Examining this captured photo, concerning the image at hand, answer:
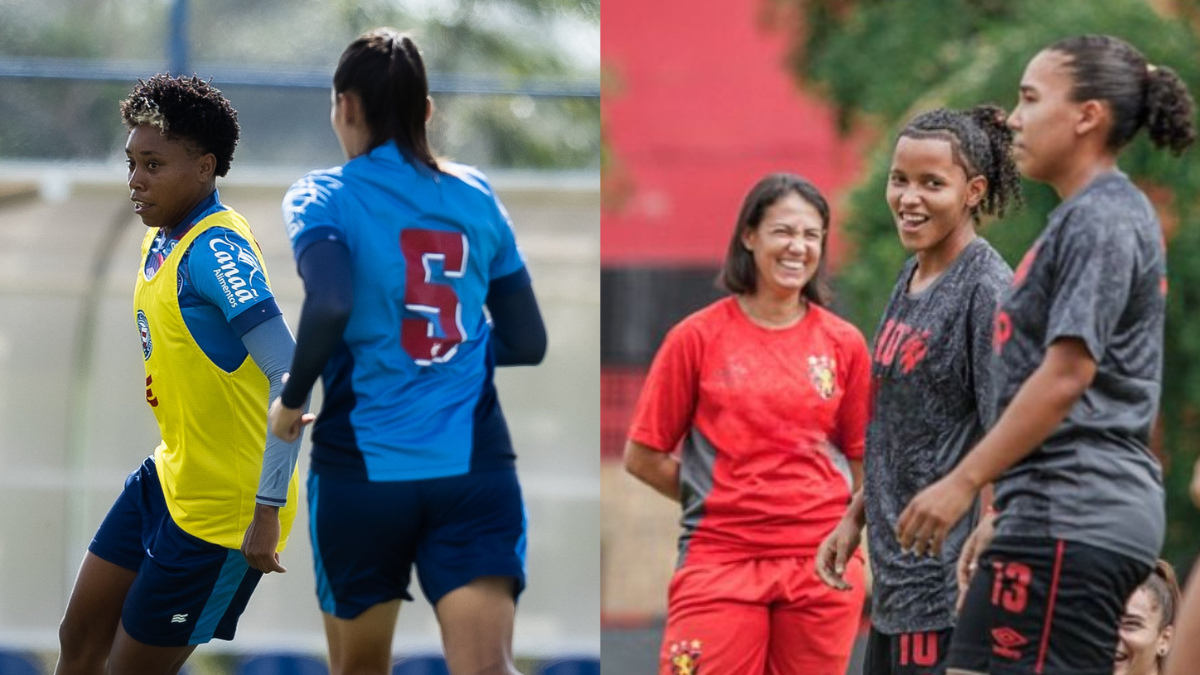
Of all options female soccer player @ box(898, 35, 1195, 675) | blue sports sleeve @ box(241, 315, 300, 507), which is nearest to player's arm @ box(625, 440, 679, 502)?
blue sports sleeve @ box(241, 315, 300, 507)

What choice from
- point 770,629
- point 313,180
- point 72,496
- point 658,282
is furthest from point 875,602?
point 658,282

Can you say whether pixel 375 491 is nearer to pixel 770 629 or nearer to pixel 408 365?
pixel 408 365

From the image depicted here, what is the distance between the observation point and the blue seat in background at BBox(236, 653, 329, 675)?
9344 mm

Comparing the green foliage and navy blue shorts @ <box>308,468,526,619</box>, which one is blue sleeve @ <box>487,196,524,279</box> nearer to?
navy blue shorts @ <box>308,468,526,619</box>

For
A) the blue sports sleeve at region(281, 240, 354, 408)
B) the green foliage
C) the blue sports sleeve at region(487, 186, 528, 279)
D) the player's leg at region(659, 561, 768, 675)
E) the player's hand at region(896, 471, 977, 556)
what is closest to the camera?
the player's hand at region(896, 471, 977, 556)

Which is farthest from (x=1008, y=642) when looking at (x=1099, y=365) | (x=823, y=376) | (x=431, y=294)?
(x=823, y=376)

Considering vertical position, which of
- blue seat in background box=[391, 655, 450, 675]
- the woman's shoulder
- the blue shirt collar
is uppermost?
the blue shirt collar

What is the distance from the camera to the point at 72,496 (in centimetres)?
985

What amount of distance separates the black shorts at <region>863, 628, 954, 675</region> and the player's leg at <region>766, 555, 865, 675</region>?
2.83ft

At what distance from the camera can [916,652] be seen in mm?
4527

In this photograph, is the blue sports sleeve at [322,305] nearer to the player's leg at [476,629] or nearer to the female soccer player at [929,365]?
the player's leg at [476,629]

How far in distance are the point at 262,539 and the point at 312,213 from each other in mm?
950

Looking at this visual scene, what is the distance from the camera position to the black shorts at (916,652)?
177 inches

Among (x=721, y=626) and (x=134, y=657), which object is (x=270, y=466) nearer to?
(x=134, y=657)
